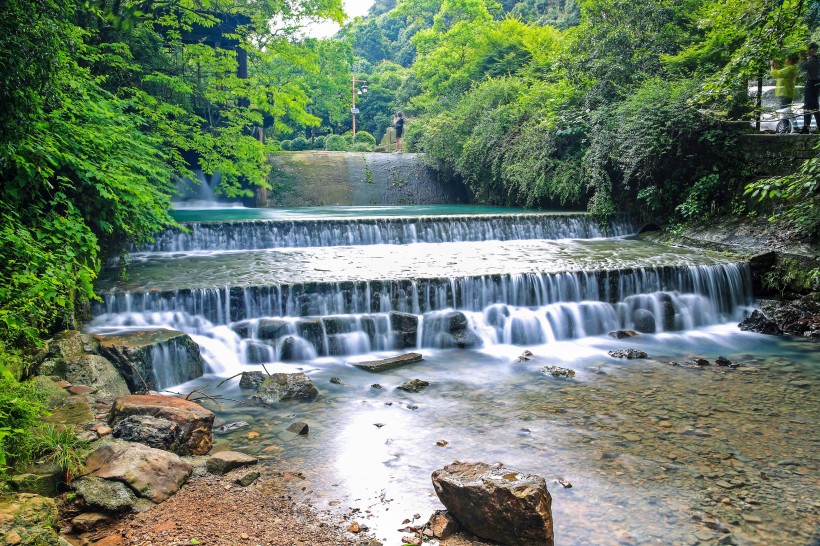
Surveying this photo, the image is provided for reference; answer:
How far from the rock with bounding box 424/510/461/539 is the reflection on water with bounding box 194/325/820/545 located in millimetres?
203

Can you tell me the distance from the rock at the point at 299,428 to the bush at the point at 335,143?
112 feet

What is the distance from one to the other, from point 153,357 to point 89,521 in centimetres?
340

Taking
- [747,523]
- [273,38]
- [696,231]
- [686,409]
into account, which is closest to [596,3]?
[696,231]

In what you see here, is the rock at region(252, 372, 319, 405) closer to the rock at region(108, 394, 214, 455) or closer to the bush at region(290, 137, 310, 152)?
the rock at region(108, 394, 214, 455)

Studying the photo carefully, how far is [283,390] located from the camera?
644cm

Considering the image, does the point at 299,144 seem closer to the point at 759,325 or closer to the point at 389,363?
the point at 389,363

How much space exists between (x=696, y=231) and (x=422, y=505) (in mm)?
11326

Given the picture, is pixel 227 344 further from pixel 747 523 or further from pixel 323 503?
pixel 747 523

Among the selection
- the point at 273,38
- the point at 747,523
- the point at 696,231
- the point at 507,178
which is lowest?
the point at 747,523

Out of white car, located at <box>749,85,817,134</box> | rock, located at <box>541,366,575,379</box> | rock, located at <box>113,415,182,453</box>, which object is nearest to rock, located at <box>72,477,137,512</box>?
rock, located at <box>113,415,182,453</box>

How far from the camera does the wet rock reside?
376 inches

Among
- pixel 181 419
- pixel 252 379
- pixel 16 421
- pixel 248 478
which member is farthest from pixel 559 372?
pixel 16 421

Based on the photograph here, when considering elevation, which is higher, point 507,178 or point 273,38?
point 273,38

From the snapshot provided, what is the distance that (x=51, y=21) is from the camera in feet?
18.8
